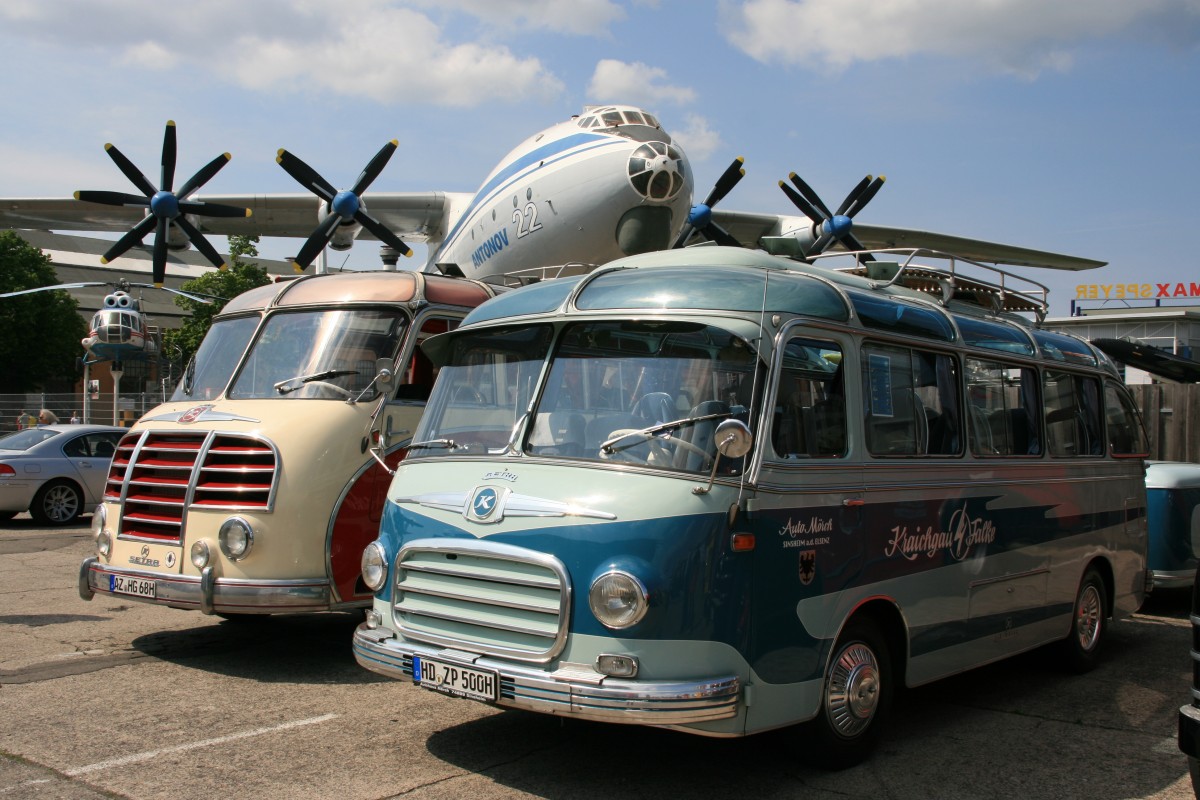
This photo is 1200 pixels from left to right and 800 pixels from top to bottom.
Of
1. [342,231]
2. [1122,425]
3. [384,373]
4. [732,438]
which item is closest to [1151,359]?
[1122,425]

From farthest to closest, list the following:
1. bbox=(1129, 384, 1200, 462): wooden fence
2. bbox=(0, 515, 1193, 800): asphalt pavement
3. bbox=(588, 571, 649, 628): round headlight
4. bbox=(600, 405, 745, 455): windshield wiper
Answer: bbox=(1129, 384, 1200, 462): wooden fence, bbox=(0, 515, 1193, 800): asphalt pavement, bbox=(600, 405, 745, 455): windshield wiper, bbox=(588, 571, 649, 628): round headlight

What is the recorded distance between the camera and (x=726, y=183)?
2161 centimetres

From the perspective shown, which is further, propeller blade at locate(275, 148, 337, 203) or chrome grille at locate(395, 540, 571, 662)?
propeller blade at locate(275, 148, 337, 203)

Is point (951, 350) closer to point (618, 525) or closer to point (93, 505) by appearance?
point (618, 525)

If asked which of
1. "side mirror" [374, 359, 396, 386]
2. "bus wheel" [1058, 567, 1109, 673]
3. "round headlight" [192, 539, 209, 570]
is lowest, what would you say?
"bus wheel" [1058, 567, 1109, 673]

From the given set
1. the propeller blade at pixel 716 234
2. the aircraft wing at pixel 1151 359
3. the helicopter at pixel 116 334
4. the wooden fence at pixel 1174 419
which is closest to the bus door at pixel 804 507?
the aircraft wing at pixel 1151 359

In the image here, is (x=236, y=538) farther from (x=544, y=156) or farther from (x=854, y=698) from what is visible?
(x=544, y=156)

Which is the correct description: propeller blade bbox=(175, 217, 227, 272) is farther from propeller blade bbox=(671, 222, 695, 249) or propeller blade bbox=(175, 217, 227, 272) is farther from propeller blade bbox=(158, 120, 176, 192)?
propeller blade bbox=(671, 222, 695, 249)

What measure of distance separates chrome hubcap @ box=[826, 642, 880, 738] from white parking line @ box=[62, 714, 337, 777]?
9.77 feet

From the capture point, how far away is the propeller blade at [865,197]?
79.6 feet

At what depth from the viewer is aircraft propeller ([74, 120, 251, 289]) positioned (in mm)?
24469

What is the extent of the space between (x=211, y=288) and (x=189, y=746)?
51827 millimetres

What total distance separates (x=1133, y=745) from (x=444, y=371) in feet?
15.2

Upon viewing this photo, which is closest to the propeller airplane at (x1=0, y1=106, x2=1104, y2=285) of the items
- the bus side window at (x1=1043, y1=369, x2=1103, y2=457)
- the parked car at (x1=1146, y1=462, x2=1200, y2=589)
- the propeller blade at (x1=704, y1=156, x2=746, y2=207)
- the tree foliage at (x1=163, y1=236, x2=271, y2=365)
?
the propeller blade at (x1=704, y1=156, x2=746, y2=207)
